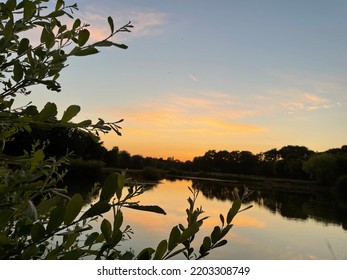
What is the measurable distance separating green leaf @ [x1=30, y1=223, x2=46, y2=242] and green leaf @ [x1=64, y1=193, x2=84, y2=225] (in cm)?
7

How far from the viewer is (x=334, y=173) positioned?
5709cm

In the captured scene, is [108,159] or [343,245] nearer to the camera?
[343,245]

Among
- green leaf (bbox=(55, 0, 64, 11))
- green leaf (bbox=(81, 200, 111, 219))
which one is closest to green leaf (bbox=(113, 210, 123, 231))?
green leaf (bbox=(81, 200, 111, 219))

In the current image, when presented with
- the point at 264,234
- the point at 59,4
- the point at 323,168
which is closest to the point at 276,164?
the point at 323,168

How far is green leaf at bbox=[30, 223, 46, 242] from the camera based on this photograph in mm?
784

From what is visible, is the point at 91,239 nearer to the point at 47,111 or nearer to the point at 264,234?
the point at 47,111

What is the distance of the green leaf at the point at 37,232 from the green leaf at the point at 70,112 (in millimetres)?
431

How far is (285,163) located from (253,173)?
22.5 ft

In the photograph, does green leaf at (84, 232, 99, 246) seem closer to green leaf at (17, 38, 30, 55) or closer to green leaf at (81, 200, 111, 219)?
green leaf at (81, 200, 111, 219)

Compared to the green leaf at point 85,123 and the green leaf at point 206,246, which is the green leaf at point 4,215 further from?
the green leaf at point 206,246

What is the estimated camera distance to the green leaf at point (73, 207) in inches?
29.0
